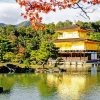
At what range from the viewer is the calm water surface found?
24.5 metres

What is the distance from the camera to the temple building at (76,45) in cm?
5971

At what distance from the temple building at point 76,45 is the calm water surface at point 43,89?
22.6 m

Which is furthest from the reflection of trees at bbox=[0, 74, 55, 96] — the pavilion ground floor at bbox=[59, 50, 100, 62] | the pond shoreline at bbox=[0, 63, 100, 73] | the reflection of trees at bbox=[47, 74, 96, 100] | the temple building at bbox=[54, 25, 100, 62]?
the temple building at bbox=[54, 25, 100, 62]

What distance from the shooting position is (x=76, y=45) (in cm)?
6206

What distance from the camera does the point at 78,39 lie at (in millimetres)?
63062

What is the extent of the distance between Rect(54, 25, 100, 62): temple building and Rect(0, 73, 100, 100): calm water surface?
22632mm

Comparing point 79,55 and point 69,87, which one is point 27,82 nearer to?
point 69,87

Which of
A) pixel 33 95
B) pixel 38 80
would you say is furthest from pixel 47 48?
pixel 33 95

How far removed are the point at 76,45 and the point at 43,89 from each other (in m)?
34.4

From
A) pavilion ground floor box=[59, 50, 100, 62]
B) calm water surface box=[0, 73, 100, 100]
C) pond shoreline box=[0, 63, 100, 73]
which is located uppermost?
pavilion ground floor box=[59, 50, 100, 62]

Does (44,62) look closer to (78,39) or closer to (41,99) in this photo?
(78,39)

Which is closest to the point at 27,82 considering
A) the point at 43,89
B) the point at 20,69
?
the point at 43,89

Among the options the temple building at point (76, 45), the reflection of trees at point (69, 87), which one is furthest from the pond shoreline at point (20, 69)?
the temple building at point (76, 45)

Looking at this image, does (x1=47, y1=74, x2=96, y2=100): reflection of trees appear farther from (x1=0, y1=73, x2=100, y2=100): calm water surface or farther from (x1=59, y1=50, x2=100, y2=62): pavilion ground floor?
(x1=59, y1=50, x2=100, y2=62): pavilion ground floor
